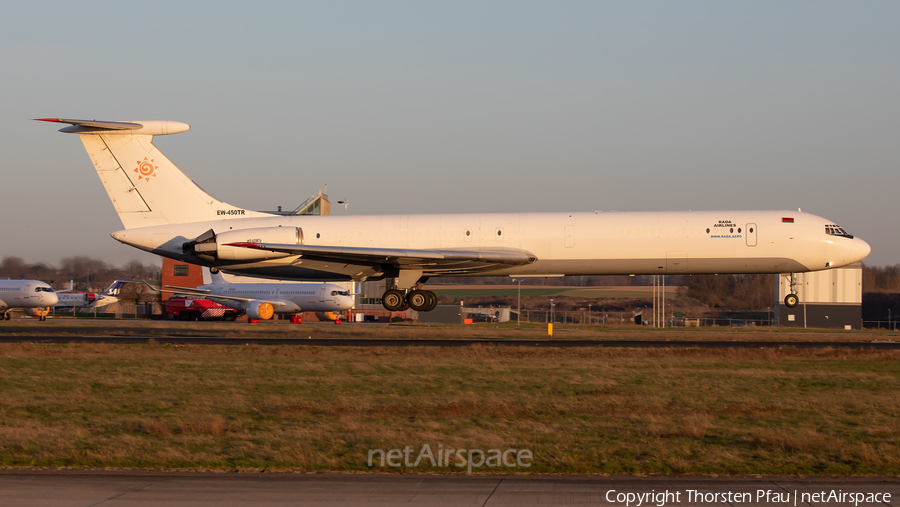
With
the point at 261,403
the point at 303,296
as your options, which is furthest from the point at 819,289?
the point at 261,403

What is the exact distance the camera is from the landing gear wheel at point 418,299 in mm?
28578

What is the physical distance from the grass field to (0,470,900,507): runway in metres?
0.71

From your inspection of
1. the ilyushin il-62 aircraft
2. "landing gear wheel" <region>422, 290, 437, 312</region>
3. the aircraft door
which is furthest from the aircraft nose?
"landing gear wheel" <region>422, 290, 437, 312</region>

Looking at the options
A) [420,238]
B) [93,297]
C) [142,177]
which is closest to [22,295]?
[93,297]

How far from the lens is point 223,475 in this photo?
960 centimetres

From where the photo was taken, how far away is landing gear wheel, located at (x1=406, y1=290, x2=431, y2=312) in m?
28.6

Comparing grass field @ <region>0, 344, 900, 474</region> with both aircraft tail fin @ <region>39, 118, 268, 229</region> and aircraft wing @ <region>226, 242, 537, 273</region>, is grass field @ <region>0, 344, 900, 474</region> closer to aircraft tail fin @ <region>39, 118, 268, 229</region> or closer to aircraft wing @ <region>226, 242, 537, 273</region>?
aircraft wing @ <region>226, 242, 537, 273</region>

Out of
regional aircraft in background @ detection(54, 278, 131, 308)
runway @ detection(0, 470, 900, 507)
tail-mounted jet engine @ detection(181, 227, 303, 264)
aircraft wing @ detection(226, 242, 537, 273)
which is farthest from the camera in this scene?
regional aircraft in background @ detection(54, 278, 131, 308)

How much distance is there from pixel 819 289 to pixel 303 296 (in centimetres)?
4649

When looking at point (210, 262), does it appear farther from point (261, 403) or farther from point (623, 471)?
point (623, 471)

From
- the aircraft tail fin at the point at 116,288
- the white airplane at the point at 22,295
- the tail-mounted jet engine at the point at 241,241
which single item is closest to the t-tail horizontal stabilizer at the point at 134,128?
the tail-mounted jet engine at the point at 241,241

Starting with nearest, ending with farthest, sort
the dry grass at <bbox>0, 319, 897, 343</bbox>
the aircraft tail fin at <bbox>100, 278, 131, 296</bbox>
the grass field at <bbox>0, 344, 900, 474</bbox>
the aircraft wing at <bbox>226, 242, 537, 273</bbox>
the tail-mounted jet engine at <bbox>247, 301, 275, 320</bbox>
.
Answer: the grass field at <bbox>0, 344, 900, 474</bbox> < the aircraft wing at <bbox>226, 242, 537, 273</bbox> < the dry grass at <bbox>0, 319, 897, 343</bbox> < the tail-mounted jet engine at <bbox>247, 301, 275, 320</bbox> < the aircraft tail fin at <bbox>100, 278, 131, 296</bbox>

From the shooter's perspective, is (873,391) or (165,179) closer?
(873,391)

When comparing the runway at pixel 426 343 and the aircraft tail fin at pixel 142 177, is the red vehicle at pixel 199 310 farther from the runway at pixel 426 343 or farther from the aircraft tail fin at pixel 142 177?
the aircraft tail fin at pixel 142 177
